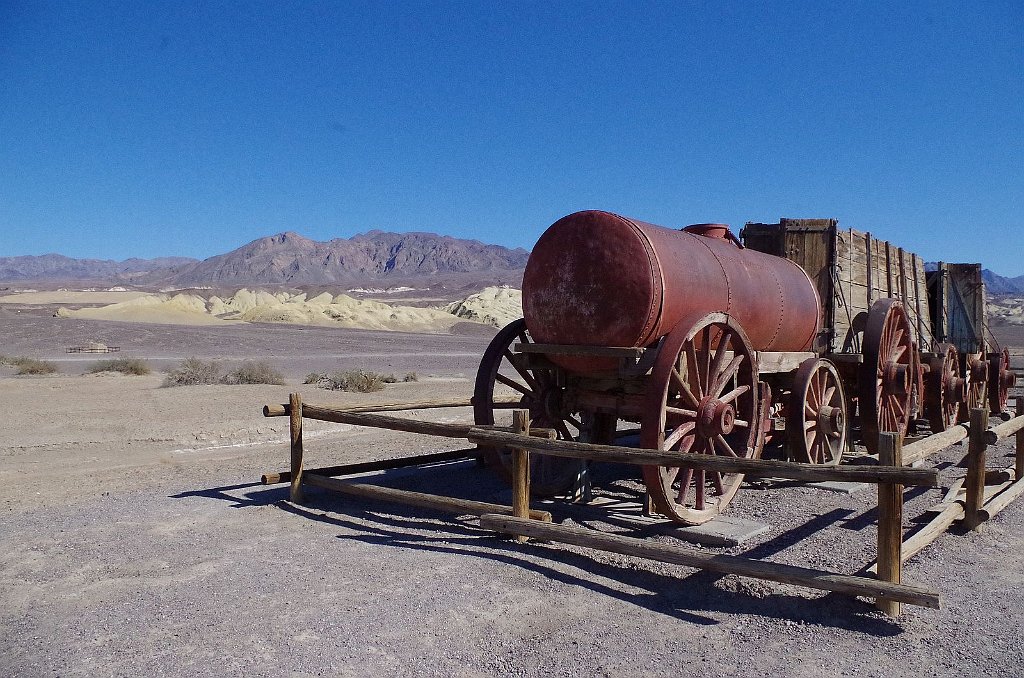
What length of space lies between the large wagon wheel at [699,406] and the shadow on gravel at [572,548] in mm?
514

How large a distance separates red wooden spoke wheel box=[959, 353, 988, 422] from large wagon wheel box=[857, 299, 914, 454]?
3.76m

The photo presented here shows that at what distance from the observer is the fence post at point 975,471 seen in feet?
20.3

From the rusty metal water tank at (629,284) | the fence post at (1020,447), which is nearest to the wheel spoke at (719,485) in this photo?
the rusty metal water tank at (629,284)

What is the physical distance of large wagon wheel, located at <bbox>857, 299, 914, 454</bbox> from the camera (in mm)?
8633

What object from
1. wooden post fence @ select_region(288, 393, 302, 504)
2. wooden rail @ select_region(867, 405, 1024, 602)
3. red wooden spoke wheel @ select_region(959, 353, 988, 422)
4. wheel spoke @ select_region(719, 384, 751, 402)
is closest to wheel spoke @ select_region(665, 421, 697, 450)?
wheel spoke @ select_region(719, 384, 751, 402)

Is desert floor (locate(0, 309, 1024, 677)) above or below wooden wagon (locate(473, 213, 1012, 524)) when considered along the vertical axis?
below

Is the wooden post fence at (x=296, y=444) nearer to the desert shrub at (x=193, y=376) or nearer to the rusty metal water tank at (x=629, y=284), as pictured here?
the rusty metal water tank at (x=629, y=284)

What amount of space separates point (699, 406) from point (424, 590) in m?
2.68

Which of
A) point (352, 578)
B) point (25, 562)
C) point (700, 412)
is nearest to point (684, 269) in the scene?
point (700, 412)

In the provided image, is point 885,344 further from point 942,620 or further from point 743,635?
point 743,635

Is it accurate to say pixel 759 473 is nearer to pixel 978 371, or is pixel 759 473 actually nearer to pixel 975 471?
pixel 975 471

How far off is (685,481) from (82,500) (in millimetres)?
5735

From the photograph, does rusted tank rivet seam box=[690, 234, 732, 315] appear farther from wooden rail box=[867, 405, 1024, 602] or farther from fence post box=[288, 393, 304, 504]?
fence post box=[288, 393, 304, 504]

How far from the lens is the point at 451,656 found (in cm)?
399
